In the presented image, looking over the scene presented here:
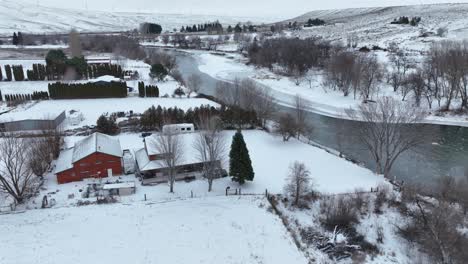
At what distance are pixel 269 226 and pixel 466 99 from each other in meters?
32.0

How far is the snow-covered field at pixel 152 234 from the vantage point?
16.0 metres

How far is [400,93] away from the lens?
45469 mm

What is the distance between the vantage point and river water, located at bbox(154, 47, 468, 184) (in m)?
25.7

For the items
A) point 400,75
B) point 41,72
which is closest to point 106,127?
point 41,72

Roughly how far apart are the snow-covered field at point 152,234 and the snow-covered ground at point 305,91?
2215 centimetres

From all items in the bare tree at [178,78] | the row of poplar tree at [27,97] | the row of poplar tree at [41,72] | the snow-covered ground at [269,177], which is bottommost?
the snow-covered ground at [269,177]

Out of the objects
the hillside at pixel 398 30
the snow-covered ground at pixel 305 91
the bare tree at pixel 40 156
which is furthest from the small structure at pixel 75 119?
the hillside at pixel 398 30

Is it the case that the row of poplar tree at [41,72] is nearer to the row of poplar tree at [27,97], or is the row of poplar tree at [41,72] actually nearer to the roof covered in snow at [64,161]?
the row of poplar tree at [27,97]

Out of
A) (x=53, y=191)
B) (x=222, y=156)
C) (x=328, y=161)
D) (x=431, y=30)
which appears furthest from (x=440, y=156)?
(x=431, y=30)

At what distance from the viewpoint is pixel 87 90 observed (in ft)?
145

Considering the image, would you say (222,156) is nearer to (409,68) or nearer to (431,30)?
(409,68)

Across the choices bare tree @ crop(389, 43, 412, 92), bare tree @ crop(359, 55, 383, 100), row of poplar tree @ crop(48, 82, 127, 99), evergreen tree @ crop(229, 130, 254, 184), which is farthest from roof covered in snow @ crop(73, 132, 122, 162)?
bare tree @ crop(389, 43, 412, 92)

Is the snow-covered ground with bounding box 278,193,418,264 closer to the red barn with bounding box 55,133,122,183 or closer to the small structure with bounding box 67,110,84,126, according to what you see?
the red barn with bounding box 55,133,122,183

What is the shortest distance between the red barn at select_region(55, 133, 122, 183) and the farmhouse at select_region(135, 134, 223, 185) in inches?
63.3
